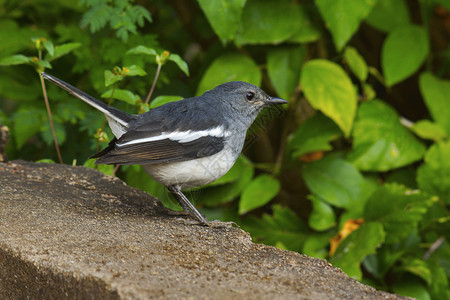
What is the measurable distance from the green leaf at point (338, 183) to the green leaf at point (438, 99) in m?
0.79

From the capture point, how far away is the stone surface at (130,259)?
220cm

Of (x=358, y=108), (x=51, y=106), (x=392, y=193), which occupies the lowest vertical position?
(x=392, y=193)

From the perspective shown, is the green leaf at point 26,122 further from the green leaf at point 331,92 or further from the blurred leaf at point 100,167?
the green leaf at point 331,92

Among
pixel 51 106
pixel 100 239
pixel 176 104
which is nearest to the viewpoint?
pixel 100 239

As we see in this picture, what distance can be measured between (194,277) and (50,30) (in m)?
3.48

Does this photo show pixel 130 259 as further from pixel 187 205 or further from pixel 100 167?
pixel 100 167

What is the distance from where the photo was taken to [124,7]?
4.07 meters

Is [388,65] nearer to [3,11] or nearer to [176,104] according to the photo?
[176,104]

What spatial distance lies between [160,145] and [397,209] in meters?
1.82

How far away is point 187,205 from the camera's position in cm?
334

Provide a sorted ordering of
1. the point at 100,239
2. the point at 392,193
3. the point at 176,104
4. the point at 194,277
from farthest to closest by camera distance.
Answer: the point at 392,193
the point at 176,104
the point at 100,239
the point at 194,277

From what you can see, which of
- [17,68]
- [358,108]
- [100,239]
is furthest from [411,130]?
[17,68]

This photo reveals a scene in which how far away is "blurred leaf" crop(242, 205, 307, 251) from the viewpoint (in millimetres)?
4414

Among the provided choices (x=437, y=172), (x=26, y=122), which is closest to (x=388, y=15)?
(x=437, y=172)
